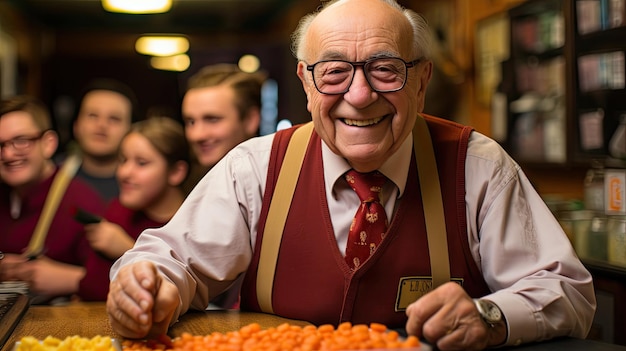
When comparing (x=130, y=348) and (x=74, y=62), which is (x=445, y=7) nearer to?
(x=74, y=62)

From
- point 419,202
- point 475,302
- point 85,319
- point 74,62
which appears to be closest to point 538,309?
point 475,302

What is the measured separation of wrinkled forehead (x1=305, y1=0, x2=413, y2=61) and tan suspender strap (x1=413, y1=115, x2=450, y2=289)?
9.0 inches

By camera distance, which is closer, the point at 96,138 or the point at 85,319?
the point at 85,319

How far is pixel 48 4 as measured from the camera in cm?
308

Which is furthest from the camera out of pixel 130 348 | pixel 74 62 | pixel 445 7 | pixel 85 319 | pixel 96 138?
pixel 445 7

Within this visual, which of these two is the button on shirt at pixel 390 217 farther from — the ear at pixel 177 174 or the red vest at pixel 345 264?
the ear at pixel 177 174

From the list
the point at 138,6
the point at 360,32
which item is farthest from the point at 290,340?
the point at 138,6

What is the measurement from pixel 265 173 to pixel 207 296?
304 millimetres

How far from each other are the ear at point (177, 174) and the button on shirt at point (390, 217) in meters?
0.86

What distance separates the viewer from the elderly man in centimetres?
151

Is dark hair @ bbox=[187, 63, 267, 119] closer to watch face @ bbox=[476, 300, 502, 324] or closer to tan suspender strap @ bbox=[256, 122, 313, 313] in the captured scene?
tan suspender strap @ bbox=[256, 122, 313, 313]

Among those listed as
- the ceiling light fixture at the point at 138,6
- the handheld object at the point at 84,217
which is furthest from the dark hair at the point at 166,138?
the ceiling light fixture at the point at 138,6

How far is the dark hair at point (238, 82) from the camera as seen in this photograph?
2.73 meters

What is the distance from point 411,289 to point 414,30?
0.55 metres
